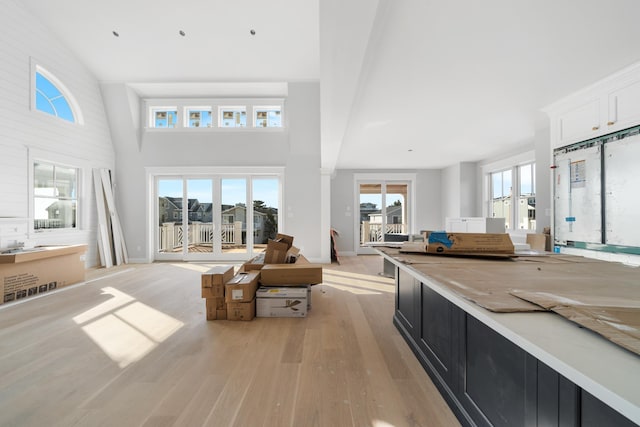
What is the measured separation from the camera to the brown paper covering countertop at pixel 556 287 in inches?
28.8

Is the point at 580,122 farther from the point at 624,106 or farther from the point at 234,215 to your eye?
the point at 234,215

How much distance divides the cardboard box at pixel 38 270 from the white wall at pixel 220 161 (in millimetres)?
1995

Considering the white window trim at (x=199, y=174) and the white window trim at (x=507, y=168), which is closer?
the white window trim at (x=507, y=168)

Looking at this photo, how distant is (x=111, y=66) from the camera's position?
5492 millimetres

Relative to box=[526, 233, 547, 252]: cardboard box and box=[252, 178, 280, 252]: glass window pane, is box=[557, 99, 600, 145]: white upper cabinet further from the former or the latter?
box=[252, 178, 280, 252]: glass window pane

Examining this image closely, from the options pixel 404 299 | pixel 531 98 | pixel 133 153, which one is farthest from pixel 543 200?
pixel 133 153

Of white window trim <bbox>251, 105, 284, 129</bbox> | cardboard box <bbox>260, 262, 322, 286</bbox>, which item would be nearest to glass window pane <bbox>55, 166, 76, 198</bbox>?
white window trim <bbox>251, 105, 284, 129</bbox>

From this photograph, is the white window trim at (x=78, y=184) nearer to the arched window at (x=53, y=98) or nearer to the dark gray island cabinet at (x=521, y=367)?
the arched window at (x=53, y=98)

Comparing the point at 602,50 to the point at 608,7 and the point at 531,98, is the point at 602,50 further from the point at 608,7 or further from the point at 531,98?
the point at 531,98

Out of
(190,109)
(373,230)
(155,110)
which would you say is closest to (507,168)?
(373,230)

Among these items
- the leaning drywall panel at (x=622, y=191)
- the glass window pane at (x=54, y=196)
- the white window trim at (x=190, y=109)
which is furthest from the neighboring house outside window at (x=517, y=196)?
the glass window pane at (x=54, y=196)

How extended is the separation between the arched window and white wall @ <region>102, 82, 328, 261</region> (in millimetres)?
839

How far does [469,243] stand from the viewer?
191cm

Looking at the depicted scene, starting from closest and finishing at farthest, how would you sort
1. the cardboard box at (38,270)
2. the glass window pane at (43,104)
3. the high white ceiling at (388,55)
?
the high white ceiling at (388,55), the cardboard box at (38,270), the glass window pane at (43,104)
